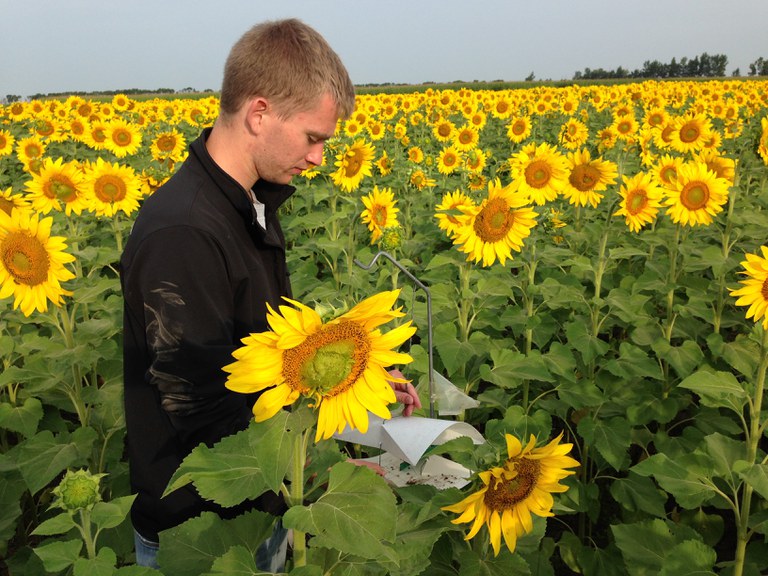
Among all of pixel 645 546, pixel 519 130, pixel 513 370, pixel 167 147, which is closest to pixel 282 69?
pixel 513 370

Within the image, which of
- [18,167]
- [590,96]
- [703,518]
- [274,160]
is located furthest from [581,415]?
[590,96]

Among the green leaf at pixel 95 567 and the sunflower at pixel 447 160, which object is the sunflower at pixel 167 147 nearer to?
the sunflower at pixel 447 160

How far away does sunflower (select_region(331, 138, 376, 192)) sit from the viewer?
5.83m

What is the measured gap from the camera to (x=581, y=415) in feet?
12.3

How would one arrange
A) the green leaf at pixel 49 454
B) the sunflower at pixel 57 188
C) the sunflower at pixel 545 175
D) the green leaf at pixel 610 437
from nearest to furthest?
the green leaf at pixel 49 454
the green leaf at pixel 610 437
the sunflower at pixel 545 175
the sunflower at pixel 57 188

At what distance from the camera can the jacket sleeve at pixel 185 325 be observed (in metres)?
1.60

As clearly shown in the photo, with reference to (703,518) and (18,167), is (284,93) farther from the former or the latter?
(18,167)

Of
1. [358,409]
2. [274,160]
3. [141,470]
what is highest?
[274,160]

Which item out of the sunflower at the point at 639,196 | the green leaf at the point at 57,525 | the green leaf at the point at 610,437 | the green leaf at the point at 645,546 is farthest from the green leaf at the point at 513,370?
the green leaf at the point at 57,525

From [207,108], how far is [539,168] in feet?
42.9

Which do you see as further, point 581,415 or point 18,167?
point 18,167

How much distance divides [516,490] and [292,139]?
1256mm

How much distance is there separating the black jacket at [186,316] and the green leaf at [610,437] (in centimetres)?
183

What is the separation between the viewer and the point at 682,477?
240cm
